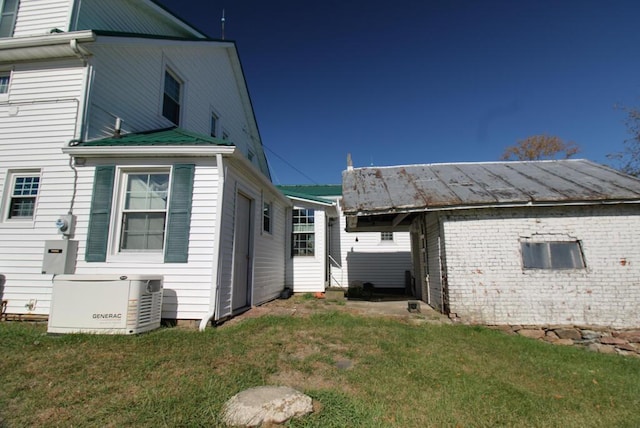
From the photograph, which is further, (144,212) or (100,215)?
(144,212)

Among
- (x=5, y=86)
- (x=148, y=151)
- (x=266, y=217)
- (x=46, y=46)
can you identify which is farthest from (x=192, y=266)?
(x=5, y=86)

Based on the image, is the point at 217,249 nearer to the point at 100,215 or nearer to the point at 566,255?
the point at 100,215

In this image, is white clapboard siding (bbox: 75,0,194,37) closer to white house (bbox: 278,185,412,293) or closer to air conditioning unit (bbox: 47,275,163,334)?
air conditioning unit (bbox: 47,275,163,334)

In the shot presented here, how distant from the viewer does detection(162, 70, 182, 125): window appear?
8922mm

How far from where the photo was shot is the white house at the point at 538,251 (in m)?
6.33

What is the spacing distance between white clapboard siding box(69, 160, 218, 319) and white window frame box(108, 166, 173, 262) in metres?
0.08

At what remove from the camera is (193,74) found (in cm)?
1007

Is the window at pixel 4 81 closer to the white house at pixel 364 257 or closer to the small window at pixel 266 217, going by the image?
the small window at pixel 266 217

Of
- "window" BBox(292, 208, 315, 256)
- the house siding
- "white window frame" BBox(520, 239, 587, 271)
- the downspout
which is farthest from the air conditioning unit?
"white window frame" BBox(520, 239, 587, 271)

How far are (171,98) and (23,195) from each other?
449 centimetres

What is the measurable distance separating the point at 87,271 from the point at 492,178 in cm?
921

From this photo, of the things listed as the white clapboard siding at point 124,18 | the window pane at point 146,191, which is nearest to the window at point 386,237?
the window pane at point 146,191

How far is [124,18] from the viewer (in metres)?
8.26

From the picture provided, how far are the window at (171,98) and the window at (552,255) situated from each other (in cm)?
966
